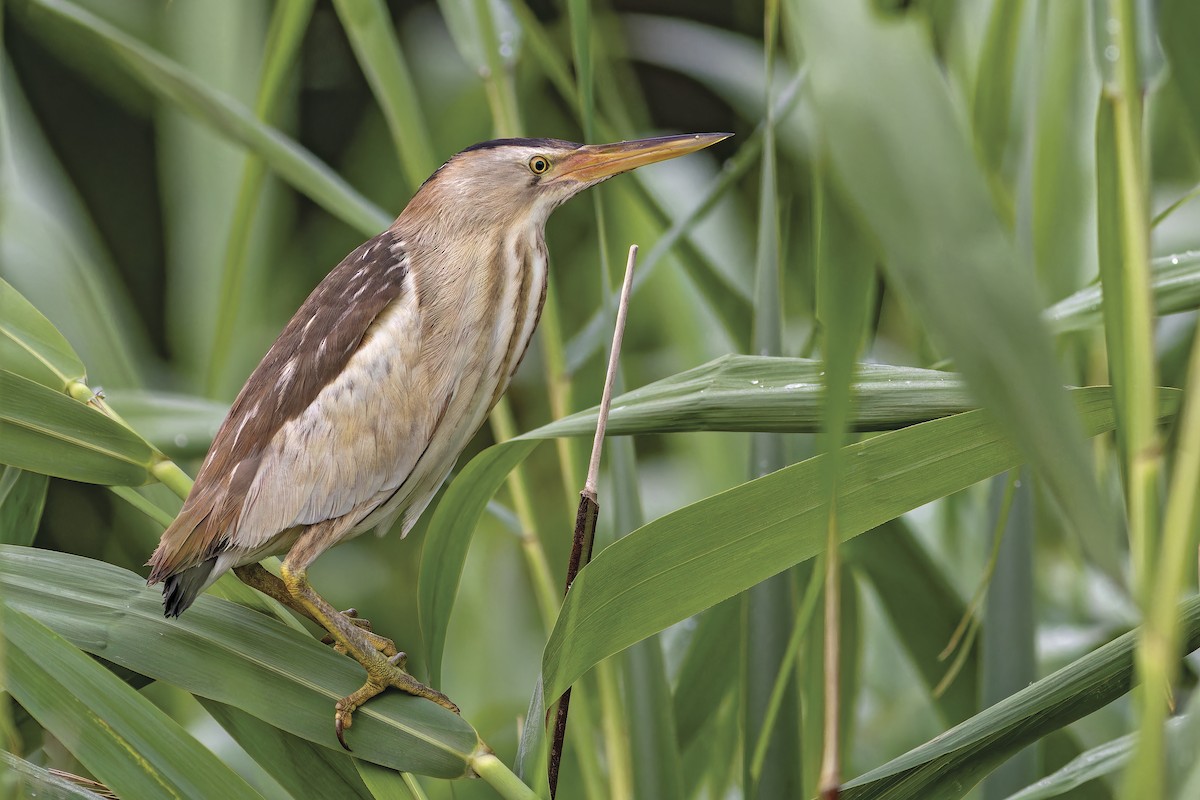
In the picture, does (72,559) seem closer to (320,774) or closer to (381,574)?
(320,774)

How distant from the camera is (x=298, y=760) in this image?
0.71 metres

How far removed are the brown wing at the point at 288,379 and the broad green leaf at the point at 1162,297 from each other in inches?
19.7

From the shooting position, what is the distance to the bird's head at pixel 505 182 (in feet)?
2.82

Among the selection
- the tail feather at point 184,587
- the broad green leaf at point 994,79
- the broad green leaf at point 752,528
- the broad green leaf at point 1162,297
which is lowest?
the broad green leaf at point 752,528

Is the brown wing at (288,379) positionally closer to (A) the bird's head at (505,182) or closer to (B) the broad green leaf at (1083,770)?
(A) the bird's head at (505,182)

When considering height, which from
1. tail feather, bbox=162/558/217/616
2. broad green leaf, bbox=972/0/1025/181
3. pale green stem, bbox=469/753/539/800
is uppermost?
broad green leaf, bbox=972/0/1025/181

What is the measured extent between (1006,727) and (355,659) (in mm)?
435

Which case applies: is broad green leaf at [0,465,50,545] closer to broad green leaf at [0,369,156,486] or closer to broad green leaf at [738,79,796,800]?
broad green leaf at [0,369,156,486]

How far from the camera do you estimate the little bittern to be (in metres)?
0.76

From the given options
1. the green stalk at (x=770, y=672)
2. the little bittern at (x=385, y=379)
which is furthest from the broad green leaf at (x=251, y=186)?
the green stalk at (x=770, y=672)

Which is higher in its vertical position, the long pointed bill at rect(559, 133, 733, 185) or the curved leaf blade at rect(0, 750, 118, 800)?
the long pointed bill at rect(559, 133, 733, 185)

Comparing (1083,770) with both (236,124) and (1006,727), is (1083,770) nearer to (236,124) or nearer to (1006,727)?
(1006,727)

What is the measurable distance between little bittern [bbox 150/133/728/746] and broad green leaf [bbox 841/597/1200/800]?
1.04 feet

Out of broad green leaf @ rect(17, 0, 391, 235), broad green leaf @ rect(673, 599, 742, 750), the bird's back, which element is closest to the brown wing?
the bird's back
